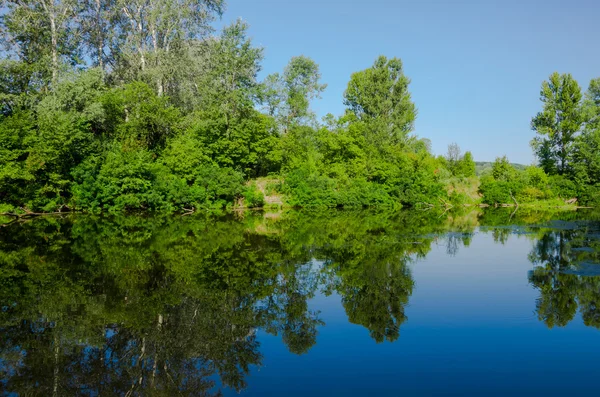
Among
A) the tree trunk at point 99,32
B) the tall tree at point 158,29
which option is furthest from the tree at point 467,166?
the tree trunk at point 99,32

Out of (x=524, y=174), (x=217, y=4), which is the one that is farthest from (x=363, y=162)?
(x=217, y=4)

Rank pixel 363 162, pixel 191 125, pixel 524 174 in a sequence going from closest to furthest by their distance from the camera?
pixel 191 125
pixel 363 162
pixel 524 174

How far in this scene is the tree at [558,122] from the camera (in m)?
41.6

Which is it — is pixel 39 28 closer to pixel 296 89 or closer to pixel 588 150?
pixel 296 89

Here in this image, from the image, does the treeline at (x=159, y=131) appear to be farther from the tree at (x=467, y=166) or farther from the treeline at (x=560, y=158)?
the tree at (x=467, y=166)

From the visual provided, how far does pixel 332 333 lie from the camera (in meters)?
6.77

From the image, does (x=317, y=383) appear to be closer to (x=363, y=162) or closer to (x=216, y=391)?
(x=216, y=391)

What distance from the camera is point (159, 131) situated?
31.8 meters

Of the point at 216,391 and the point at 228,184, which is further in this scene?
the point at 228,184

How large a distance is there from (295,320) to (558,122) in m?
45.0

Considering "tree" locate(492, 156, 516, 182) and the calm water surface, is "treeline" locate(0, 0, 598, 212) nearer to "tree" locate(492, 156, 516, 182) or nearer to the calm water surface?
"tree" locate(492, 156, 516, 182)

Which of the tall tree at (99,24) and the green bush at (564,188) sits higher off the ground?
the tall tree at (99,24)

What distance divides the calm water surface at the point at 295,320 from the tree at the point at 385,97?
3448cm

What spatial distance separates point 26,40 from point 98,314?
31451 millimetres
